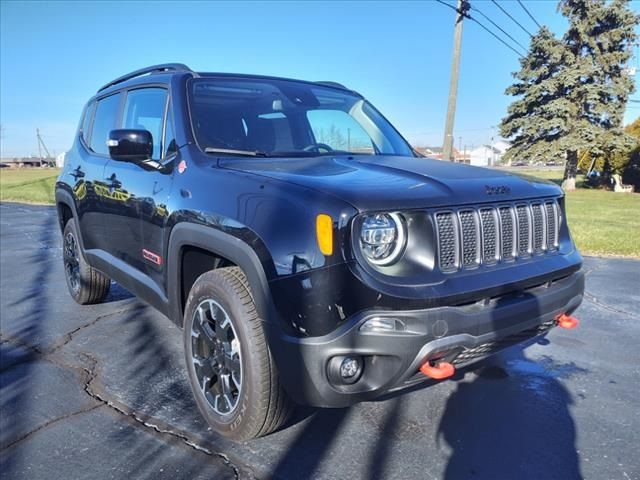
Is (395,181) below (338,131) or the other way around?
below

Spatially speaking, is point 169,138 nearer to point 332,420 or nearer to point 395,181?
point 395,181

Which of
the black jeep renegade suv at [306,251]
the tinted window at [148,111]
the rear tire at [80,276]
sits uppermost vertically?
the tinted window at [148,111]

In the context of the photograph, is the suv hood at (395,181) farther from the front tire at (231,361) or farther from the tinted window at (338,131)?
the front tire at (231,361)

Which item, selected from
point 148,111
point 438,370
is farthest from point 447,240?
point 148,111

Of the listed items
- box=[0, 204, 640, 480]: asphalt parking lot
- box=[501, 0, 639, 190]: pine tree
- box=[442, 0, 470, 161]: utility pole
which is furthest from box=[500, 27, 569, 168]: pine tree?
box=[0, 204, 640, 480]: asphalt parking lot

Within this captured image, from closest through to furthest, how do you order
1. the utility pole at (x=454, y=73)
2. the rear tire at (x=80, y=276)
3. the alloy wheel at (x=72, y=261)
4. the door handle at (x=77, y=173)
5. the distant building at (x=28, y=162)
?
the door handle at (x=77, y=173) → the rear tire at (x=80, y=276) → the alloy wheel at (x=72, y=261) → the utility pole at (x=454, y=73) → the distant building at (x=28, y=162)

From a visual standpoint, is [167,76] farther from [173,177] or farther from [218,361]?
[218,361]

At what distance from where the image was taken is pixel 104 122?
4.59 metres

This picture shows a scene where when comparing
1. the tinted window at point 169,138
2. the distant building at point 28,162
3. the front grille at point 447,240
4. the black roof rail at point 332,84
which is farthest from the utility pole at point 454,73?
the distant building at point 28,162

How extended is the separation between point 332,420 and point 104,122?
3.27 metres

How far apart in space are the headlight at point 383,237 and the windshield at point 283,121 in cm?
119

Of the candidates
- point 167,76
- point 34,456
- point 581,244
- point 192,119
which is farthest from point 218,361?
point 581,244

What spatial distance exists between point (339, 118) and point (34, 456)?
295 cm

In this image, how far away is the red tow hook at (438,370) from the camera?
2270mm
